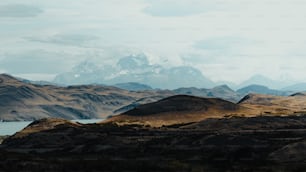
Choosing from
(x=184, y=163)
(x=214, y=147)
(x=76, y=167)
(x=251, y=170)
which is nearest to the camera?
(x=251, y=170)

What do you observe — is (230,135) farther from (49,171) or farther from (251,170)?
(49,171)

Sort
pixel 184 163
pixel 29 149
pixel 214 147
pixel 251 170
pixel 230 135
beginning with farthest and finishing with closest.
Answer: pixel 29 149, pixel 230 135, pixel 214 147, pixel 184 163, pixel 251 170

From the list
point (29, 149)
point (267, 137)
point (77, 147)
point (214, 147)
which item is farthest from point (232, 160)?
point (29, 149)

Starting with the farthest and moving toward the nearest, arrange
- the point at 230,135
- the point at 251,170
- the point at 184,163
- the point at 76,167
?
1. the point at 230,135
2. the point at 184,163
3. the point at 76,167
4. the point at 251,170

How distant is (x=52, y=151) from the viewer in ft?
606

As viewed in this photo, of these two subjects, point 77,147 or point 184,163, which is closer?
point 184,163

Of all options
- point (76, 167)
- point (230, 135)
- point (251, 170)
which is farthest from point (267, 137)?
point (76, 167)

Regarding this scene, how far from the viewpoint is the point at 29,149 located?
19762 cm

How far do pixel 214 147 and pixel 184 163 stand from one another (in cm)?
3515

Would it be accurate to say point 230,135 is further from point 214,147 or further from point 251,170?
point 251,170

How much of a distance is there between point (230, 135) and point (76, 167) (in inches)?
2745

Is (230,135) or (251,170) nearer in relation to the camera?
(251,170)

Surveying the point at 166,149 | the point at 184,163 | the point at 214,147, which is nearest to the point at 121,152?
the point at 166,149

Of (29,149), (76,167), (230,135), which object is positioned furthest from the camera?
(29,149)
